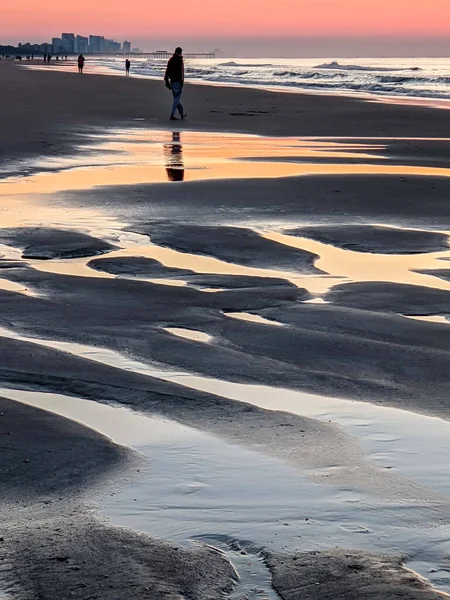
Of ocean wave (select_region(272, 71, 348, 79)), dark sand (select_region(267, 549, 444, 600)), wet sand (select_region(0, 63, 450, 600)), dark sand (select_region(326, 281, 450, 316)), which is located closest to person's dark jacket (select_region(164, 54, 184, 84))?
wet sand (select_region(0, 63, 450, 600))

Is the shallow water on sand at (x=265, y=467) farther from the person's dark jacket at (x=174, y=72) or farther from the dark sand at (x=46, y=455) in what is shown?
the person's dark jacket at (x=174, y=72)

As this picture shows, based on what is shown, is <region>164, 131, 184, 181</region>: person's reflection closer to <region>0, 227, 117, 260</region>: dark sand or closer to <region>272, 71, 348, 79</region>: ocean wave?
<region>0, 227, 117, 260</region>: dark sand

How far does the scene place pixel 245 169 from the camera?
12938 millimetres

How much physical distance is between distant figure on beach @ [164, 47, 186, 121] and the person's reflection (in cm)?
454

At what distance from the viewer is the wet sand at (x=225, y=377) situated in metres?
2.85

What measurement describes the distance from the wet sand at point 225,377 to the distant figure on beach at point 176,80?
11389mm

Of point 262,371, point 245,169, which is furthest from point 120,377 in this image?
point 245,169

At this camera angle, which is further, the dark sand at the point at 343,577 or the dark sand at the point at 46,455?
the dark sand at the point at 46,455

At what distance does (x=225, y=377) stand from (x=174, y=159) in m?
9.85

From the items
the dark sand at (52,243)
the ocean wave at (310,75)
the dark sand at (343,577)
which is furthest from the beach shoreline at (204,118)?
the ocean wave at (310,75)

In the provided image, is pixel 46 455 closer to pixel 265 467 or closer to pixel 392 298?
pixel 265 467

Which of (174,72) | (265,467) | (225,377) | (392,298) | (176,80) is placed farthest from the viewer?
(174,72)

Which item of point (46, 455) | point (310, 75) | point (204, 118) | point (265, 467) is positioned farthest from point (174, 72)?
point (310, 75)

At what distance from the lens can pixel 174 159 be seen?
14.2 metres
